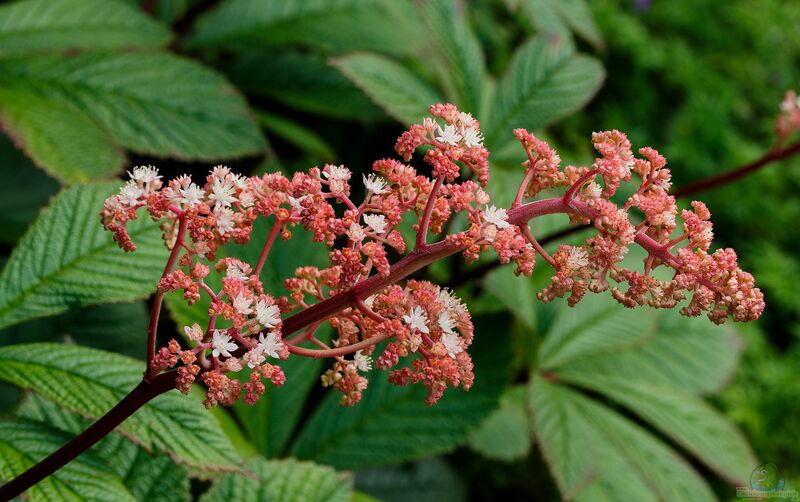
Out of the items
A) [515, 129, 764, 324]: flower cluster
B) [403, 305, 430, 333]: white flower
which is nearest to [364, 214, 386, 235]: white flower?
[403, 305, 430, 333]: white flower

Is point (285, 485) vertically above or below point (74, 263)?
below

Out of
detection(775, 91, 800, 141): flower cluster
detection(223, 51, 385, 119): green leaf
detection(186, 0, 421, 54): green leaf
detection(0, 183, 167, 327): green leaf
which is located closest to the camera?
detection(0, 183, 167, 327): green leaf

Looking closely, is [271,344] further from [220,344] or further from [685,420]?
[685,420]

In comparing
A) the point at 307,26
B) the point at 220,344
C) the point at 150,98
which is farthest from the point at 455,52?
the point at 220,344

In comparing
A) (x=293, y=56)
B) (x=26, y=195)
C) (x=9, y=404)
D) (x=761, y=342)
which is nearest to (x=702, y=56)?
(x=761, y=342)

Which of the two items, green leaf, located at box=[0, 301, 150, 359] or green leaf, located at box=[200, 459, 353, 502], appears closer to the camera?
green leaf, located at box=[200, 459, 353, 502]

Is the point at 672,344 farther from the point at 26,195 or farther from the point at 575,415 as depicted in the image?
the point at 26,195

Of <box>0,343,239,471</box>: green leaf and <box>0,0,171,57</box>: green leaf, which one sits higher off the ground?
<box>0,0,171,57</box>: green leaf

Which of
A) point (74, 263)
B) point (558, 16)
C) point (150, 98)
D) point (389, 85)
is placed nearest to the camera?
point (74, 263)

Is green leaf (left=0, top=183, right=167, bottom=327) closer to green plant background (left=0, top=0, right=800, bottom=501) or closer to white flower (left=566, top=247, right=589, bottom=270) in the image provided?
green plant background (left=0, top=0, right=800, bottom=501)
